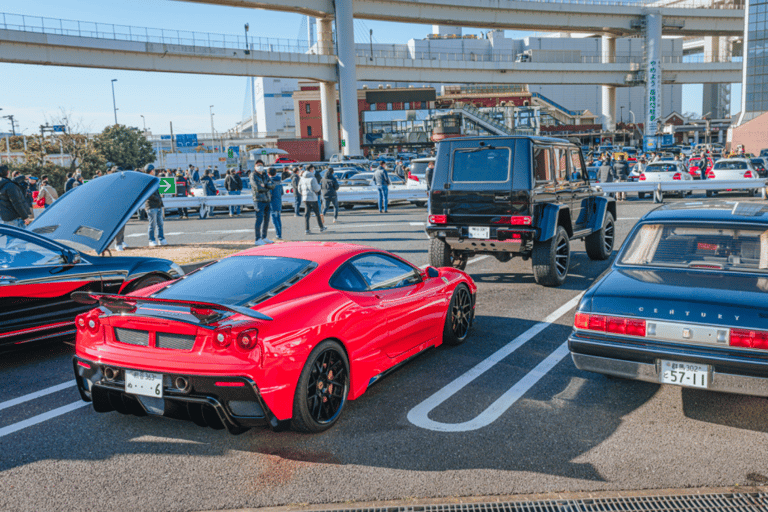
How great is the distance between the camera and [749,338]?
386cm

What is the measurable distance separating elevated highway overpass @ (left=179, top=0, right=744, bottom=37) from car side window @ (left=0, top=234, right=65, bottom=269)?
4277 centimetres

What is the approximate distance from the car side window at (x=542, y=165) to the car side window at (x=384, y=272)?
3600mm

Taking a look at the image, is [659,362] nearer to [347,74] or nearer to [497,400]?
[497,400]

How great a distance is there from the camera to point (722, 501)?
11.0 ft

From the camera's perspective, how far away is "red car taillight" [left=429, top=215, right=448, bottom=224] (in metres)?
9.00

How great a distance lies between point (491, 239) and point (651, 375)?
15.3 feet

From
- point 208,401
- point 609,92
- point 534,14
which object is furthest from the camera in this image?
point 609,92

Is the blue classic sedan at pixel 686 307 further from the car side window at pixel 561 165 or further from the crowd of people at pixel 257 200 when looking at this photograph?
the crowd of people at pixel 257 200

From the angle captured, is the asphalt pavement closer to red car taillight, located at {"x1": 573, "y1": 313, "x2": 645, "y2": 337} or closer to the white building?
red car taillight, located at {"x1": 573, "y1": 313, "x2": 645, "y2": 337}

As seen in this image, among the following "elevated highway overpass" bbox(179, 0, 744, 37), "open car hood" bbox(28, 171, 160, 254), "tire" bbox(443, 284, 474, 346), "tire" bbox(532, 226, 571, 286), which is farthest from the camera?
"elevated highway overpass" bbox(179, 0, 744, 37)

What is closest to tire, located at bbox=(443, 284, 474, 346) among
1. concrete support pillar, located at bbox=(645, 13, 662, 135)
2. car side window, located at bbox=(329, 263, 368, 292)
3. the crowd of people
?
car side window, located at bbox=(329, 263, 368, 292)

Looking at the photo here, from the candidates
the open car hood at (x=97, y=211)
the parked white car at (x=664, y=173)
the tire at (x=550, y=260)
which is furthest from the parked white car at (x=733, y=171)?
the open car hood at (x=97, y=211)

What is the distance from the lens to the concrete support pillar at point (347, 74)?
166 ft

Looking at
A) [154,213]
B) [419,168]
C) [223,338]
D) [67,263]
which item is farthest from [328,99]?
[223,338]
